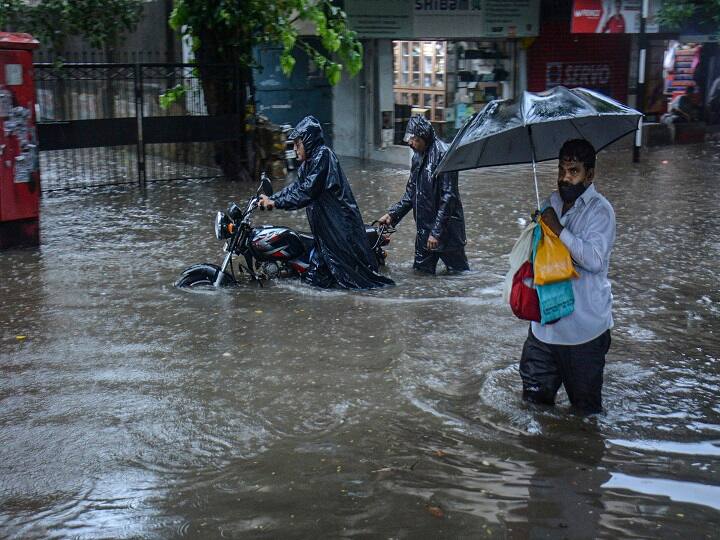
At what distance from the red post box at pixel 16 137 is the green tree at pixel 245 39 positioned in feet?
14.8

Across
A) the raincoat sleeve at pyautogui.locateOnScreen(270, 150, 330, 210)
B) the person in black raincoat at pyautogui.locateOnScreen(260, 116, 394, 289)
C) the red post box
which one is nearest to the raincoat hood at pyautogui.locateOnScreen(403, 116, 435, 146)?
the person in black raincoat at pyautogui.locateOnScreen(260, 116, 394, 289)

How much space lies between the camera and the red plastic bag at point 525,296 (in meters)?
5.03

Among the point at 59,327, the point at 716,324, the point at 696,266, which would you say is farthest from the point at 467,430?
the point at 696,266

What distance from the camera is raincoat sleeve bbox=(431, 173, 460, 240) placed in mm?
8633

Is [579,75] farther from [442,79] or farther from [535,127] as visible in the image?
[535,127]

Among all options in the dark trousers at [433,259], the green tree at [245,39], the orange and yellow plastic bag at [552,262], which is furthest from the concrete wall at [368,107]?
the orange and yellow plastic bag at [552,262]

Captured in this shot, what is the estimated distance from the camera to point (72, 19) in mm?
15695

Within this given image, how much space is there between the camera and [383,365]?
648 cm

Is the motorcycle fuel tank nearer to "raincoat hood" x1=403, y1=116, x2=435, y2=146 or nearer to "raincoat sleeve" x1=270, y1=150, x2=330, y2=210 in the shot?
"raincoat sleeve" x1=270, y1=150, x2=330, y2=210

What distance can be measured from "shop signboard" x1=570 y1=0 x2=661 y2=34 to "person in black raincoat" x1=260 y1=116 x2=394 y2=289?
39.9ft

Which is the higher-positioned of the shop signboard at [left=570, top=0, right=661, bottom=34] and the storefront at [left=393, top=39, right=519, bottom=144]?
the shop signboard at [left=570, top=0, right=661, bottom=34]

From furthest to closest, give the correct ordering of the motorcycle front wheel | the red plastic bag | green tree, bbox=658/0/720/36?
1. green tree, bbox=658/0/720/36
2. the motorcycle front wheel
3. the red plastic bag

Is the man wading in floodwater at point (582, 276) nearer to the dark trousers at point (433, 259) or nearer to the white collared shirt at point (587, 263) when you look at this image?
the white collared shirt at point (587, 263)

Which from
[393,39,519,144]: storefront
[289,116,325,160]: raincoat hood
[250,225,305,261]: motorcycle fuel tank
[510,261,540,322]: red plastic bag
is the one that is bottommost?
[250,225,305,261]: motorcycle fuel tank
